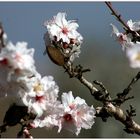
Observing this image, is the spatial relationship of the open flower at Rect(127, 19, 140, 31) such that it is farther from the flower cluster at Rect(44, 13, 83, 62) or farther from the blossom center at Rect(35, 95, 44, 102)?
the blossom center at Rect(35, 95, 44, 102)

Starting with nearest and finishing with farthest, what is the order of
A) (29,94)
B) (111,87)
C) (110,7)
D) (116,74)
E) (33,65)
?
(33,65)
(29,94)
(110,7)
(111,87)
(116,74)

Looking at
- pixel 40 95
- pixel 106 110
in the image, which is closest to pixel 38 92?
pixel 40 95

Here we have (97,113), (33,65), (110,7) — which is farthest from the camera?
(110,7)

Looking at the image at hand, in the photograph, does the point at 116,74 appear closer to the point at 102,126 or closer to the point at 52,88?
the point at 102,126

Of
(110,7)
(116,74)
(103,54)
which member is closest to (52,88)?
(110,7)

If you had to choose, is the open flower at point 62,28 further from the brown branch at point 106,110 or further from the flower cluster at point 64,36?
the brown branch at point 106,110

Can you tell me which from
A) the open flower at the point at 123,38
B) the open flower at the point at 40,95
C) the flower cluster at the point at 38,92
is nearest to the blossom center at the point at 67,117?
the flower cluster at the point at 38,92

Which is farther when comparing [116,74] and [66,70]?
[116,74]

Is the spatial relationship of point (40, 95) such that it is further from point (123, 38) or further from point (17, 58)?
point (123, 38)
